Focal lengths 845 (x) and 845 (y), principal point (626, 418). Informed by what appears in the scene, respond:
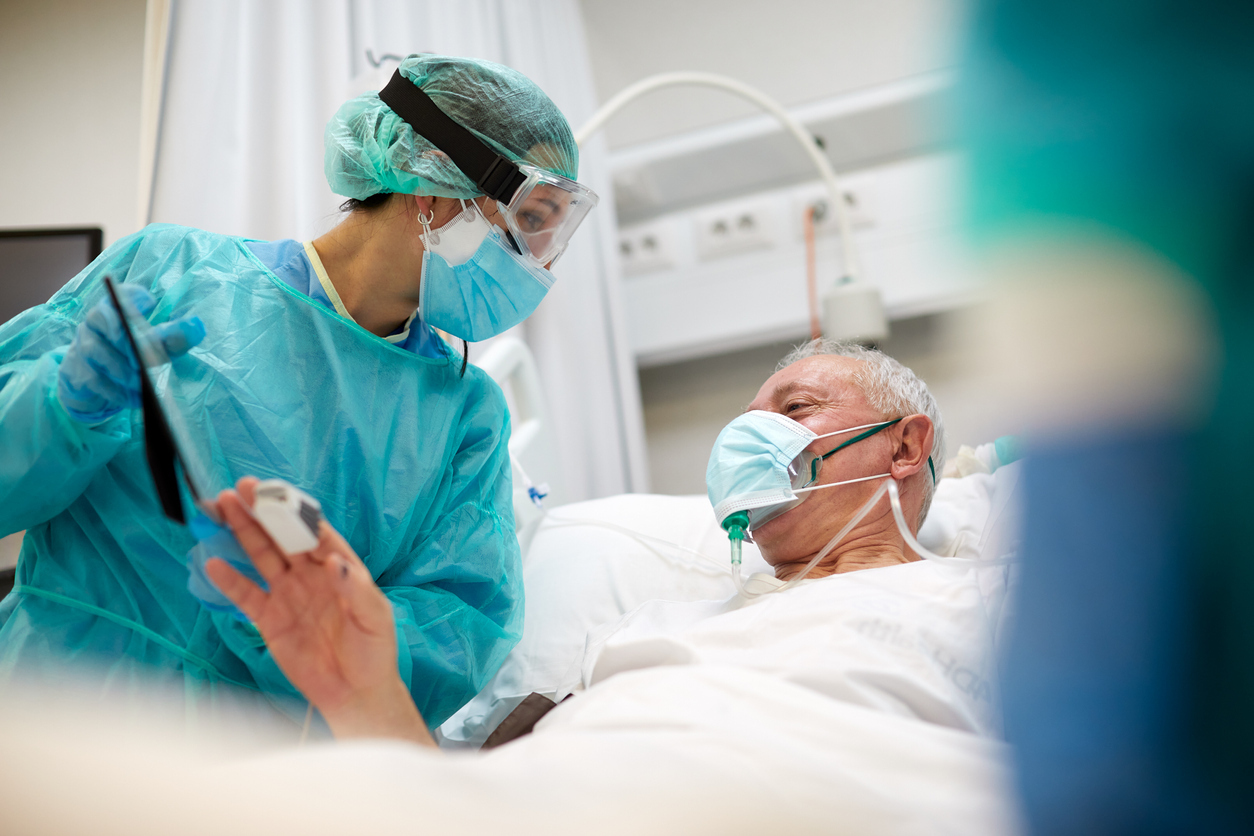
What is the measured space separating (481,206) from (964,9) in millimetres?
860

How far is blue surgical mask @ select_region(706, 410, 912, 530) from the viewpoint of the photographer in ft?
4.49

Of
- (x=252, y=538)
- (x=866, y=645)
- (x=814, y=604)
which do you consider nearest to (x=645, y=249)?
(x=814, y=604)

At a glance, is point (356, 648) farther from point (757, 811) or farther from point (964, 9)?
point (964, 9)

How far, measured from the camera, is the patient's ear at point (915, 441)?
1474mm

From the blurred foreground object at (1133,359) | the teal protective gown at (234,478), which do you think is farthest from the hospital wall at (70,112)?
the blurred foreground object at (1133,359)

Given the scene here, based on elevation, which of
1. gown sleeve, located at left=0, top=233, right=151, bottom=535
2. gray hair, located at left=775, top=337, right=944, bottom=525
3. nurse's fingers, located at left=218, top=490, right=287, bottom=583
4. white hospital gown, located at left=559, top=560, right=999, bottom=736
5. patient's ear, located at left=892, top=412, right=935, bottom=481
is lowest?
white hospital gown, located at left=559, top=560, right=999, bottom=736

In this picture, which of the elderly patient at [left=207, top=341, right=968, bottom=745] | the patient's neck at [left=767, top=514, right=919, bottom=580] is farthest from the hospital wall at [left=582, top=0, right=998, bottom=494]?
the patient's neck at [left=767, top=514, right=919, bottom=580]

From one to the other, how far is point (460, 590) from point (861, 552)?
663mm

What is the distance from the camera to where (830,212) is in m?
2.62

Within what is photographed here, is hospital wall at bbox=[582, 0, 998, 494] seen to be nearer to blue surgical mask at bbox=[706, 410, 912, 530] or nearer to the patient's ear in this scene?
the patient's ear

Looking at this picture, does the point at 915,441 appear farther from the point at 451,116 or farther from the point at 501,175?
the point at 451,116

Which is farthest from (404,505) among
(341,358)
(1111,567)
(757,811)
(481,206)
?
(1111,567)

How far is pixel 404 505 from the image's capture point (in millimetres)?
1259

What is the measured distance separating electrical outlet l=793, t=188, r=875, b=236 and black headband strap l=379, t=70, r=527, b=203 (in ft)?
5.19
